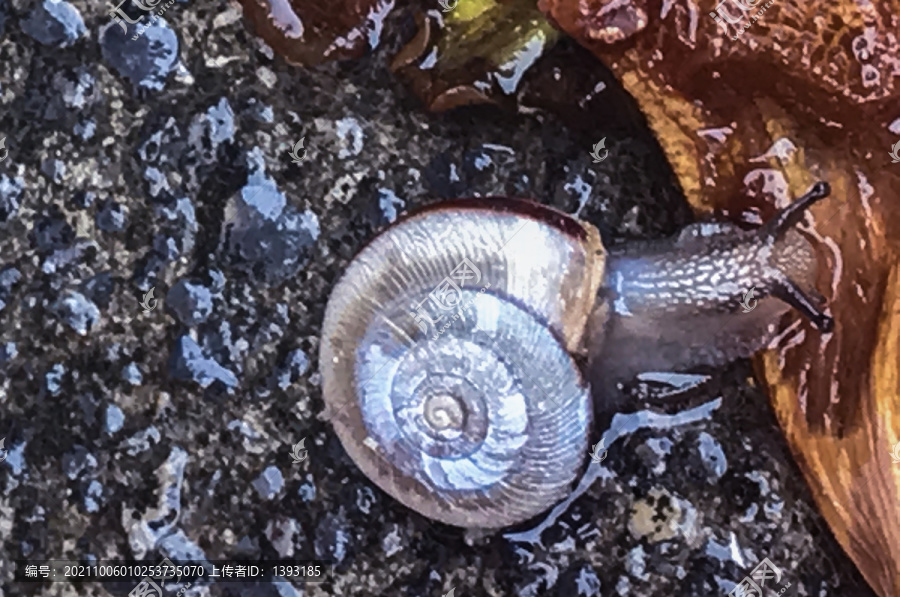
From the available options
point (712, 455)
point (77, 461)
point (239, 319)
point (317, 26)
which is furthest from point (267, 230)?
point (712, 455)

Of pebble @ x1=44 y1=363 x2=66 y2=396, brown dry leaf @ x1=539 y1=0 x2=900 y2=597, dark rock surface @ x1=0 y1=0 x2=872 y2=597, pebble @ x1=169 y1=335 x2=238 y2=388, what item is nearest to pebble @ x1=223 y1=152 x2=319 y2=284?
dark rock surface @ x1=0 y1=0 x2=872 y2=597

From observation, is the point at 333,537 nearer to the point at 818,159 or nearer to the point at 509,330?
the point at 509,330

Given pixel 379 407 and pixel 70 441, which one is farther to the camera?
pixel 70 441

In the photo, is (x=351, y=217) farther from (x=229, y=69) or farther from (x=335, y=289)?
(x=229, y=69)

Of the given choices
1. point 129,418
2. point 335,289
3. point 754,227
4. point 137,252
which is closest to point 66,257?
point 137,252

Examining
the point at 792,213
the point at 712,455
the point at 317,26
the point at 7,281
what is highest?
the point at 317,26

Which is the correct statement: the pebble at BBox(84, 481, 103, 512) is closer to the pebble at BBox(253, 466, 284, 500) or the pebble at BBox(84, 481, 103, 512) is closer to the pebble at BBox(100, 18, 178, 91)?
the pebble at BBox(253, 466, 284, 500)
